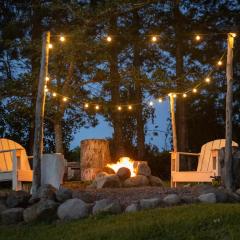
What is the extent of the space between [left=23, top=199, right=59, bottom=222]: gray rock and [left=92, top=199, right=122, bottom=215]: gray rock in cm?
46

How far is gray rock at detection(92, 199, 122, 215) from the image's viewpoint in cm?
560

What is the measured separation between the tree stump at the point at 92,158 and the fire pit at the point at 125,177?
0.68 metres

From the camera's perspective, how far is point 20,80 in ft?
35.4

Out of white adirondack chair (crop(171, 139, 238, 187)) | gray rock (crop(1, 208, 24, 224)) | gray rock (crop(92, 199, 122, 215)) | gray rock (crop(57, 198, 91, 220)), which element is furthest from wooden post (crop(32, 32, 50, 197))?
white adirondack chair (crop(171, 139, 238, 187))

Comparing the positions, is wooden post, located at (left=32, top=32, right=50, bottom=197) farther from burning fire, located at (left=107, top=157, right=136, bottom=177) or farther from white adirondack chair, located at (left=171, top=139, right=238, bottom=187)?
white adirondack chair, located at (left=171, top=139, right=238, bottom=187)

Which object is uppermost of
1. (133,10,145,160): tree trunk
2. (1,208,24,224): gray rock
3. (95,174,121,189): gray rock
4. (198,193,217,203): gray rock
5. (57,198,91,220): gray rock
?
(133,10,145,160): tree trunk

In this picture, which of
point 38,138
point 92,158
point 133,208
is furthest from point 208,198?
point 92,158

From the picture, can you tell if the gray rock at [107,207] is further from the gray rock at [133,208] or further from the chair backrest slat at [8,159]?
the chair backrest slat at [8,159]

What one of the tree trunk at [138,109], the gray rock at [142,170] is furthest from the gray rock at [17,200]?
the tree trunk at [138,109]

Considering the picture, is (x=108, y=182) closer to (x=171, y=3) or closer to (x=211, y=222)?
(x=211, y=222)

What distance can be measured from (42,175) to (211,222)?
3512 millimetres

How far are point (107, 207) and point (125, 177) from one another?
3030 mm

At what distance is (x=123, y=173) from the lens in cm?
867

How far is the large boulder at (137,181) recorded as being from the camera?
8.38 m
